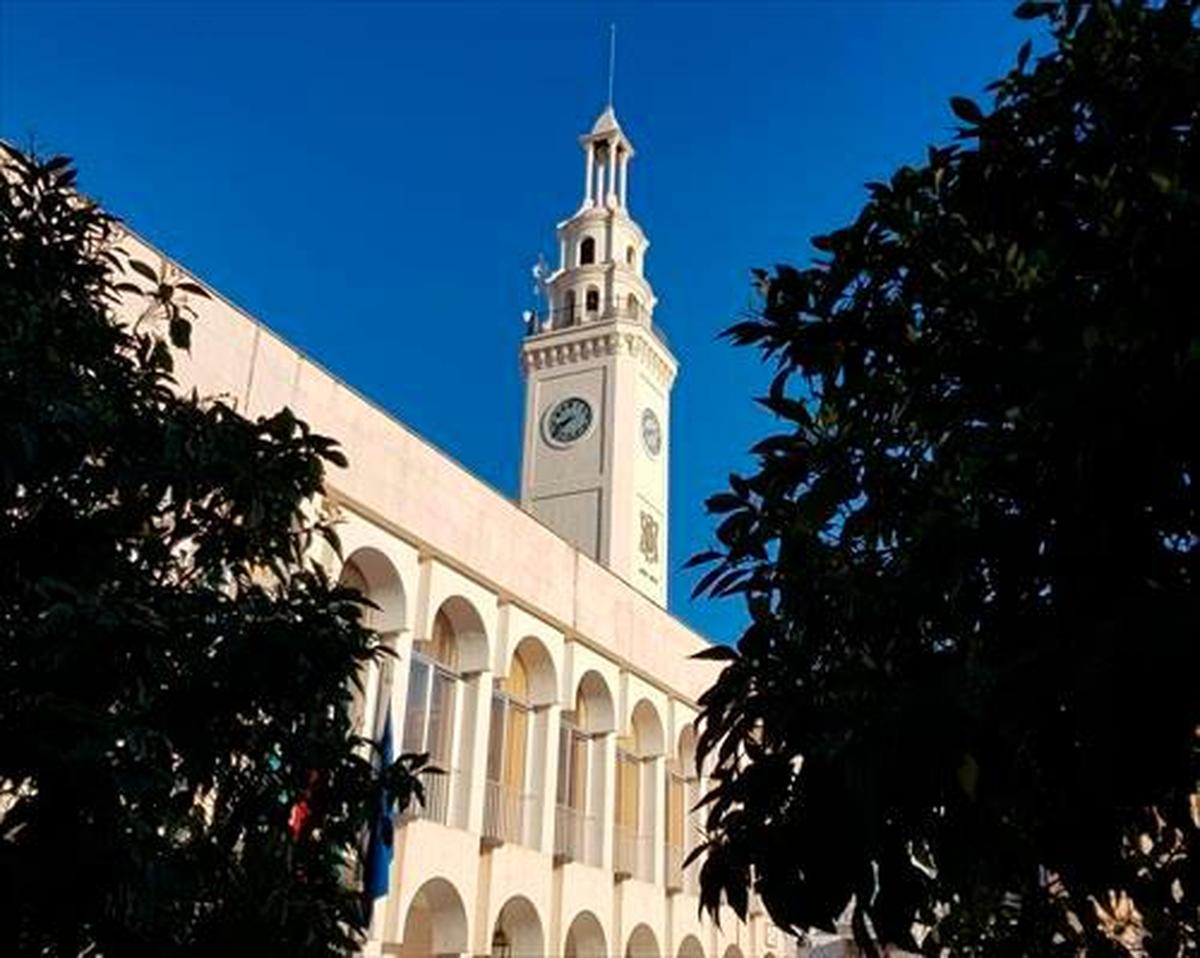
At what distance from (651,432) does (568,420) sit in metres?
3.09

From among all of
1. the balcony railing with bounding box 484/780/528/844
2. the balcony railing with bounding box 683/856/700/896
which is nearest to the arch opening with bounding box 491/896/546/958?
the balcony railing with bounding box 484/780/528/844

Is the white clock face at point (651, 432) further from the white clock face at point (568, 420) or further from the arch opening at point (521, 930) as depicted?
the arch opening at point (521, 930)

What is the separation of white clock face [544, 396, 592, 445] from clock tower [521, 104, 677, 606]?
0.11 ft

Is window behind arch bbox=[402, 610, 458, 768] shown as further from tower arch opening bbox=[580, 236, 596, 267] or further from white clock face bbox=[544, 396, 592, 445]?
tower arch opening bbox=[580, 236, 596, 267]

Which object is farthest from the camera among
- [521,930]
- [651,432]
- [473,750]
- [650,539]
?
[651,432]

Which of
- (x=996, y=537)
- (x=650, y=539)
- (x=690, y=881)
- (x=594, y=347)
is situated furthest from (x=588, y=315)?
(x=996, y=537)

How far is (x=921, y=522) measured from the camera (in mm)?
4586

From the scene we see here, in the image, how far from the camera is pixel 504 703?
2420 centimetres

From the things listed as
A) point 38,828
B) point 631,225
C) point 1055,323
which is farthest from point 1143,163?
point 631,225

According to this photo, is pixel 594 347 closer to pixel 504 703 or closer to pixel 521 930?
pixel 504 703

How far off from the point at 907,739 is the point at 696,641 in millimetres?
27986

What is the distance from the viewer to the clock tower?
156 feet

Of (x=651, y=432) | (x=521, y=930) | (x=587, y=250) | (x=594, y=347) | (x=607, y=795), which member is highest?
(x=587, y=250)

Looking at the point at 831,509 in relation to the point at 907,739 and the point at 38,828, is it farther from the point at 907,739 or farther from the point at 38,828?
the point at 38,828
